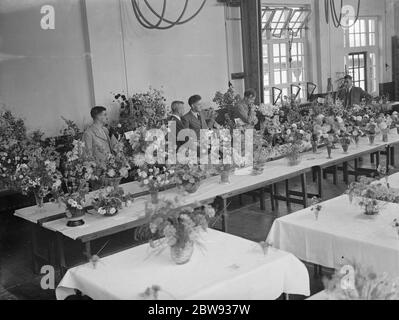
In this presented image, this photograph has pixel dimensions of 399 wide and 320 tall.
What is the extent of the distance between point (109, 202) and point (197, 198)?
959 mm

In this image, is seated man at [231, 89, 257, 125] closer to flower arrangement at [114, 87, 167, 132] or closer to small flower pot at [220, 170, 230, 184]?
flower arrangement at [114, 87, 167, 132]

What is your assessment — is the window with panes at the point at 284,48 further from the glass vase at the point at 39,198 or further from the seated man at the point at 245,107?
the glass vase at the point at 39,198

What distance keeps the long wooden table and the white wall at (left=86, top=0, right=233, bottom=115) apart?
3.71 metres

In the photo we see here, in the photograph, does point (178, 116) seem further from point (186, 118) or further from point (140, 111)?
point (140, 111)

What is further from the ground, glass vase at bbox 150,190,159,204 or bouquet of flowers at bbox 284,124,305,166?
bouquet of flowers at bbox 284,124,305,166

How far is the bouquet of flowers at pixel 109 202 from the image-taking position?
523 cm

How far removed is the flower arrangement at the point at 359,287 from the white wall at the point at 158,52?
7429mm

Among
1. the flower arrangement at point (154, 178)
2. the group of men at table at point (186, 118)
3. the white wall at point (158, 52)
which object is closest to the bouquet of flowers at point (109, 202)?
the flower arrangement at point (154, 178)

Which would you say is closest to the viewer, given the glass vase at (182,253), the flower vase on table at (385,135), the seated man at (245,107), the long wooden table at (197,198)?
the glass vase at (182,253)

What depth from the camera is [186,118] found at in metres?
8.85

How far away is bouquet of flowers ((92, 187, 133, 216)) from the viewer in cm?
523

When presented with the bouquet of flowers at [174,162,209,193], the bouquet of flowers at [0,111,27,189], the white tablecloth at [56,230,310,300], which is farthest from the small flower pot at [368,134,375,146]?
the bouquet of flowers at [0,111,27,189]

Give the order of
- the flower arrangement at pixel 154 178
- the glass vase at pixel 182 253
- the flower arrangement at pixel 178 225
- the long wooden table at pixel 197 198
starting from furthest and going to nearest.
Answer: the flower arrangement at pixel 154 178, the long wooden table at pixel 197 198, the glass vase at pixel 182 253, the flower arrangement at pixel 178 225

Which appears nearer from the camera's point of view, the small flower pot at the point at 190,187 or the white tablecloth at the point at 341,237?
the white tablecloth at the point at 341,237
